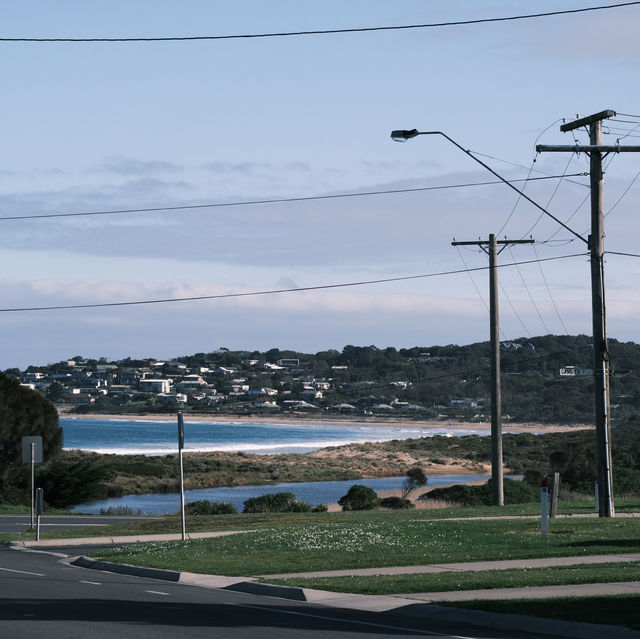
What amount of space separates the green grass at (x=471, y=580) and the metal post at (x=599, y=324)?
793 cm

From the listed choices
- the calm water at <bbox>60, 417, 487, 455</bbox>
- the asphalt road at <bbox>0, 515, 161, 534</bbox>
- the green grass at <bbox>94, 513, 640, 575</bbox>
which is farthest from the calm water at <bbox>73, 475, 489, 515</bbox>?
the calm water at <bbox>60, 417, 487, 455</bbox>

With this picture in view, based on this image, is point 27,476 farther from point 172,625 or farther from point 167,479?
point 172,625

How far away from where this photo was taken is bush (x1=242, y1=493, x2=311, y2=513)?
4362cm

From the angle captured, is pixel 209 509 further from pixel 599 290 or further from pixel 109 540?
pixel 599 290

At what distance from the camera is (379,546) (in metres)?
22.5

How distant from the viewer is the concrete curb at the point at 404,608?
1310 cm

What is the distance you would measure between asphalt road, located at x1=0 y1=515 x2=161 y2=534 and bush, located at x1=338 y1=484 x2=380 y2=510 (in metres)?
10.8

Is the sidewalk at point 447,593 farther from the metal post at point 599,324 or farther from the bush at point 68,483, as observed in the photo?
the bush at point 68,483

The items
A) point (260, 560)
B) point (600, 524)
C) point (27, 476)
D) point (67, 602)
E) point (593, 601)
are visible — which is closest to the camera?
point (593, 601)

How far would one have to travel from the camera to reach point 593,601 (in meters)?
14.9

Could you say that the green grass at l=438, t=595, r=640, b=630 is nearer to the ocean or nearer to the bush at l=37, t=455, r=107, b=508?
the ocean

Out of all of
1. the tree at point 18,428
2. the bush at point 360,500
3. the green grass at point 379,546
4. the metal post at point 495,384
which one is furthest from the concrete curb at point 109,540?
the tree at point 18,428

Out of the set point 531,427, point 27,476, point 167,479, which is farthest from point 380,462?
point 531,427

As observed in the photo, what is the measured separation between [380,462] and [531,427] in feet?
222
